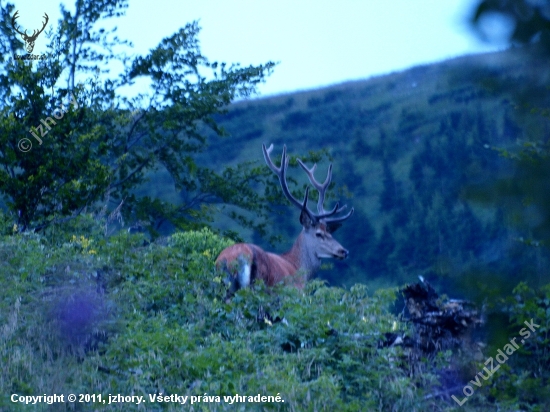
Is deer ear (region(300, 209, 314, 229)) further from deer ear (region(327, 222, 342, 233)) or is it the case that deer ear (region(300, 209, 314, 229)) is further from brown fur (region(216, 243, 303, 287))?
brown fur (region(216, 243, 303, 287))

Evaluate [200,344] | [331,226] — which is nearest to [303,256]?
[331,226]

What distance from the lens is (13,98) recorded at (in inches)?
455

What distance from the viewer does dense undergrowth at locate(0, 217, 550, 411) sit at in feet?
16.0

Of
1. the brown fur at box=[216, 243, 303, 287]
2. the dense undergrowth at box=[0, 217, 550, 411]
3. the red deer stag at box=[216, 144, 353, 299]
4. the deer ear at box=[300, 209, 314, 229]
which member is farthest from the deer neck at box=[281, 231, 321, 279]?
the dense undergrowth at box=[0, 217, 550, 411]

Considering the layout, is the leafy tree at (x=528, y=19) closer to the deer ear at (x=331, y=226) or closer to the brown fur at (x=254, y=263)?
the brown fur at (x=254, y=263)

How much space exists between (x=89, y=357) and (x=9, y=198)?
663 cm

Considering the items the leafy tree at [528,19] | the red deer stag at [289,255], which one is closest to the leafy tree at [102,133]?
the red deer stag at [289,255]

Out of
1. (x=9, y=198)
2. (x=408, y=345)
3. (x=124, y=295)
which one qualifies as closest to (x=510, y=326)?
(x=408, y=345)

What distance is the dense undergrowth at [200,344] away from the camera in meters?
4.88

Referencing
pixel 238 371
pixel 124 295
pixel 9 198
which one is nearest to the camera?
pixel 238 371

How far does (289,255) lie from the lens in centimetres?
1141

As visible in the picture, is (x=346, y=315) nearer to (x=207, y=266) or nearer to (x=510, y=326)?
(x=207, y=266)

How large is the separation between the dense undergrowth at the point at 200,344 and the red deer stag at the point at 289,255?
618mm

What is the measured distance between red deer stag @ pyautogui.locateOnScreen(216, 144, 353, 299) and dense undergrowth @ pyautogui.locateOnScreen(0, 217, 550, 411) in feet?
2.03
